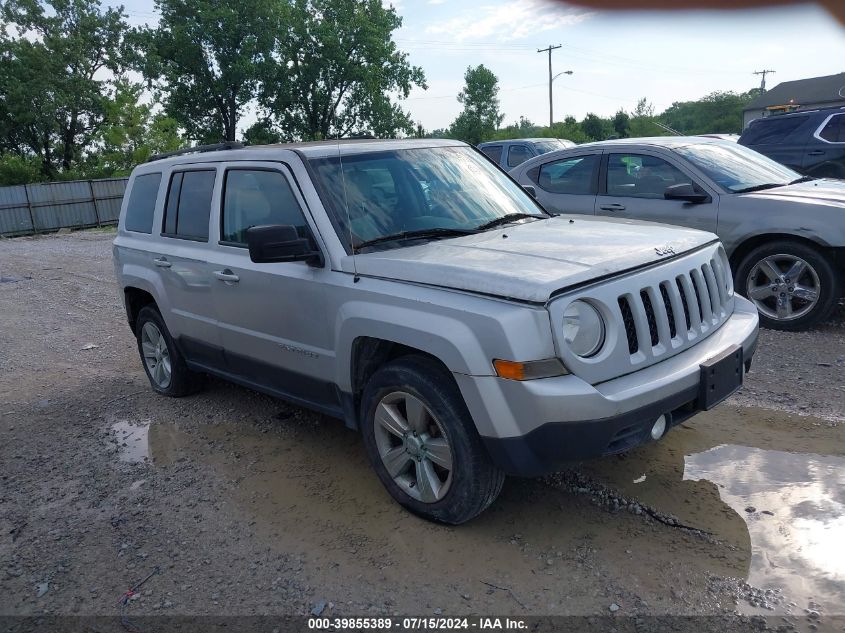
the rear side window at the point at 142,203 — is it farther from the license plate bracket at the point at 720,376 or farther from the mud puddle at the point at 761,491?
the license plate bracket at the point at 720,376

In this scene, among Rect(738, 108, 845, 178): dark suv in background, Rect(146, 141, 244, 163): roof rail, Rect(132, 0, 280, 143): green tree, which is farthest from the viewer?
Rect(132, 0, 280, 143): green tree

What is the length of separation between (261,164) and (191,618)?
8.31 ft

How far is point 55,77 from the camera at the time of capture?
119ft

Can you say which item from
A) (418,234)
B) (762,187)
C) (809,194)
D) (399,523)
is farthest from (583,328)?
(762,187)

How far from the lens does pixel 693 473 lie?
379cm

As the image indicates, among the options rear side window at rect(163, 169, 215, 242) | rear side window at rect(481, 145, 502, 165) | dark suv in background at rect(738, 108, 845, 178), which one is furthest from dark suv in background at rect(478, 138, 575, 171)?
rear side window at rect(163, 169, 215, 242)

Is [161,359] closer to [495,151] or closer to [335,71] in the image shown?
[495,151]

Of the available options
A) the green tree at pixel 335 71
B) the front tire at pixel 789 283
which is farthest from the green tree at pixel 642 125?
the front tire at pixel 789 283

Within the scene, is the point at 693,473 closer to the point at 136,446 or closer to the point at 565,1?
the point at 565,1

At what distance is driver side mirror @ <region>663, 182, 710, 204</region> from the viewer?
6367 millimetres

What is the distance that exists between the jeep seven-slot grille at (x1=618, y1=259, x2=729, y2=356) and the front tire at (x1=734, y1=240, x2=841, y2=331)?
104 inches

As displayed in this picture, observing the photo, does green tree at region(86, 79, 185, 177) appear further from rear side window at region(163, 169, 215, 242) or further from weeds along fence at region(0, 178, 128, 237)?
rear side window at region(163, 169, 215, 242)

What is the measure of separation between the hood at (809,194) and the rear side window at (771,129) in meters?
4.19

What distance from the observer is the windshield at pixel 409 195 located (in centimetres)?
383
